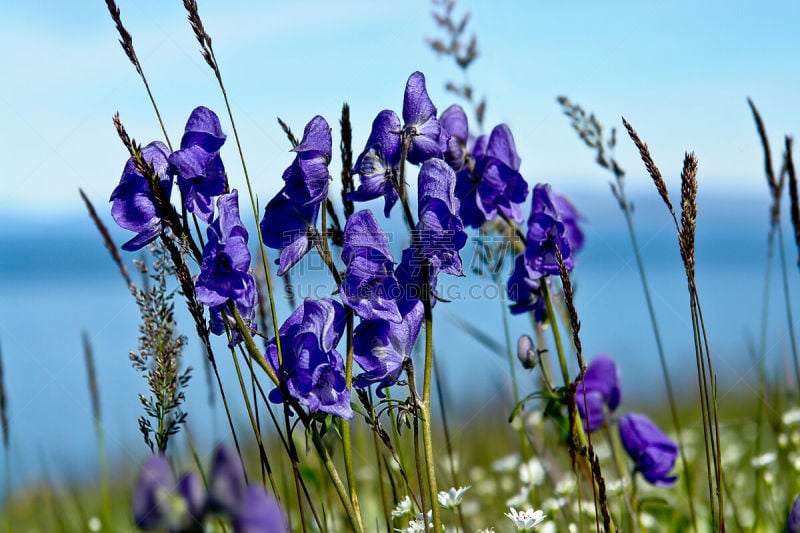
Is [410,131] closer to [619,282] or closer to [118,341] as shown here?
[118,341]

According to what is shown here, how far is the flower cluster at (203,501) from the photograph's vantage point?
0.87 m

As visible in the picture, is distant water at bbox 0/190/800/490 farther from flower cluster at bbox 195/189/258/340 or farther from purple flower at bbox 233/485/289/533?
purple flower at bbox 233/485/289/533

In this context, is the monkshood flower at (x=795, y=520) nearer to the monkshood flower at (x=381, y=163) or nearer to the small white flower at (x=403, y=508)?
the small white flower at (x=403, y=508)

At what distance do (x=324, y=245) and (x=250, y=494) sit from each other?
1034 mm

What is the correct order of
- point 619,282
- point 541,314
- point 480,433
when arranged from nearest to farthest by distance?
point 541,314 < point 480,433 < point 619,282

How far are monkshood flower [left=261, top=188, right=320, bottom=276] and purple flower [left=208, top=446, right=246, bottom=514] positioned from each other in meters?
1.08

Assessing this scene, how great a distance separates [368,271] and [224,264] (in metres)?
0.33

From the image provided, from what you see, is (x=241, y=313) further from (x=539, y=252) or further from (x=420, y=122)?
(x=539, y=252)

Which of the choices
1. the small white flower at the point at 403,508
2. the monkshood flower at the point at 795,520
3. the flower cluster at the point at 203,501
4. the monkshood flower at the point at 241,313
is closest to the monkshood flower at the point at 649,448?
the small white flower at the point at 403,508

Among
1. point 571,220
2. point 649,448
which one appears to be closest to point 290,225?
point 571,220

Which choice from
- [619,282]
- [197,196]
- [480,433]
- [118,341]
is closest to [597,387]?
[197,196]

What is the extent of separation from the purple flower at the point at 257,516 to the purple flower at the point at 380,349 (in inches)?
38.5

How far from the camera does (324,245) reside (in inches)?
73.6

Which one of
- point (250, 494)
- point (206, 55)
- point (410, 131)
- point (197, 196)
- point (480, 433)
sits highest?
point (206, 55)
